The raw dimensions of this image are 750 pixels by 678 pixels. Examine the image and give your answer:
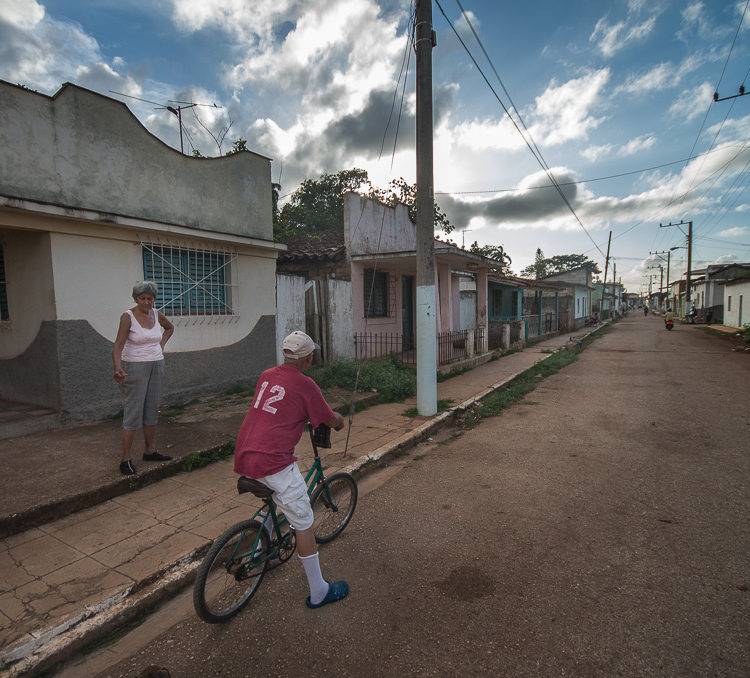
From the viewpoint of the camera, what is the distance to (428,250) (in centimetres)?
632

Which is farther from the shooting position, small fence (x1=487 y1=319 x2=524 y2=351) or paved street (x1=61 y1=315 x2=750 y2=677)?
small fence (x1=487 y1=319 x2=524 y2=351)

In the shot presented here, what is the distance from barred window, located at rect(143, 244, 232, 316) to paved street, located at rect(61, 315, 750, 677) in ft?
13.3

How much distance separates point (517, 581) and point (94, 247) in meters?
5.72

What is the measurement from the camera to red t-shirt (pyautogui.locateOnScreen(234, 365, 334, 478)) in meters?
2.31

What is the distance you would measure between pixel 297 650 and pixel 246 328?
580cm

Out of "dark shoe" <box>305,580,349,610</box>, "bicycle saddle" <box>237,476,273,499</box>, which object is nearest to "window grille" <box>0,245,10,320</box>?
"bicycle saddle" <box>237,476,273,499</box>

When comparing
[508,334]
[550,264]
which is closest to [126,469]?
[508,334]

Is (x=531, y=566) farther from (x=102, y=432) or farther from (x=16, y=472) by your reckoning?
(x=102, y=432)

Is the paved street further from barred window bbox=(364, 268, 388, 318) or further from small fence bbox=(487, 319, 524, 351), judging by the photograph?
small fence bbox=(487, 319, 524, 351)

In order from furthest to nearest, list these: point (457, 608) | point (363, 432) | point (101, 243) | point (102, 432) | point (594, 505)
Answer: point (363, 432)
point (101, 243)
point (102, 432)
point (594, 505)
point (457, 608)

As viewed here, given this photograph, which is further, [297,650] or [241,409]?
[241,409]

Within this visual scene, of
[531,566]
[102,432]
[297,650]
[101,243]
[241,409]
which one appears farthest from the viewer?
[241,409]

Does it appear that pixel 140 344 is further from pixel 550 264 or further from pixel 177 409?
pixel 550 264

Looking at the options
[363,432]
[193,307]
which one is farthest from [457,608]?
[193,307]
